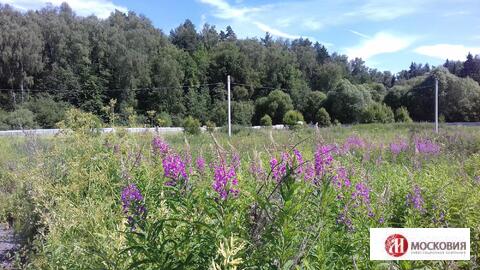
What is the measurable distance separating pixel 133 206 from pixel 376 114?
4891cm

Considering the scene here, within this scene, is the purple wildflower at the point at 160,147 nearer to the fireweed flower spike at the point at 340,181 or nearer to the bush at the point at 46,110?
the fireweed flower spike at the point at 340,181

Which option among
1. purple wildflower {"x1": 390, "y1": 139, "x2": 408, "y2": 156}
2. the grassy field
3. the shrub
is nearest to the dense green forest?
purple wildflower {"x1": 390, "y1": 139, "x2": 408, "y2": 156}

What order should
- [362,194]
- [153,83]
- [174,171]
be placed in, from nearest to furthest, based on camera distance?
[174,171] < [362,194] < [153,83]

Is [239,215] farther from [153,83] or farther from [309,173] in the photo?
[153,83]

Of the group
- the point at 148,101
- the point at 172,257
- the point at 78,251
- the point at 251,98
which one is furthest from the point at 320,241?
the point at 251,98

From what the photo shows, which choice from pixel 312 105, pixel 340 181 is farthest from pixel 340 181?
pixel 312 105

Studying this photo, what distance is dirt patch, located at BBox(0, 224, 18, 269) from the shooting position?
184 inches

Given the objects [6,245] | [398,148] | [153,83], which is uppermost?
[153,83]

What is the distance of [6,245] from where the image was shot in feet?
18.7

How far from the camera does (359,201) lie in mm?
3410

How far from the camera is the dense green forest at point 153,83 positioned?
49.6 meters

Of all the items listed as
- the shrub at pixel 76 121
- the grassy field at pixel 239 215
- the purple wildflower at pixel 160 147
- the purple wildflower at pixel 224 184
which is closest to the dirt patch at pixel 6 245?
the grassy field at pixel 239 215

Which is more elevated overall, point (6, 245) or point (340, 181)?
point (340, 181)

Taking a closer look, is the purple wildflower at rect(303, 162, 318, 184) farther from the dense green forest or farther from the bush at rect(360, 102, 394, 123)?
→ the bush at rect(360, 102, 394, 123)
